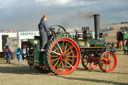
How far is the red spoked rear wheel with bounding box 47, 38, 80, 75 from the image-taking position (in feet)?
24.9

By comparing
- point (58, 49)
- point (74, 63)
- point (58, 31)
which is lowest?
point (74, 63)

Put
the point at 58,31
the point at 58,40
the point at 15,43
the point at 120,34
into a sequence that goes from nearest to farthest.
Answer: the point at 58,40
the point at 58,31
the point at 15,43
the point at 120,34

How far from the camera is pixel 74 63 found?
8.20 meters

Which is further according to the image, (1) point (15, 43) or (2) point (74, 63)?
(1) point (15, 43)

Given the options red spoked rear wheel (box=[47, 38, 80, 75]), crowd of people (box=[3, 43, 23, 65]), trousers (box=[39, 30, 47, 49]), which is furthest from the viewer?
crowd of people (box=[3, 43, 23, 65])

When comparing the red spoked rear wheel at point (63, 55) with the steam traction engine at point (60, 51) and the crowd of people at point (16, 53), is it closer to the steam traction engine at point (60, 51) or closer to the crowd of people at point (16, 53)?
the steam traction engine at point (60, 51)

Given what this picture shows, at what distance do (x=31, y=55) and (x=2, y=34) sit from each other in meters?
13.2

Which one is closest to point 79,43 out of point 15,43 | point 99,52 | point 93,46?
point 93,46

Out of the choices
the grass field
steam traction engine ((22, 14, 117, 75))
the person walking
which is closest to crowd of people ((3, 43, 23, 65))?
steam traction engine ((22, 14, 117, 75))

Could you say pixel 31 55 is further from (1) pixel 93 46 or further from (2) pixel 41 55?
(1) pixel 93 46

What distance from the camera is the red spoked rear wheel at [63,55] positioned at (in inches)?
299

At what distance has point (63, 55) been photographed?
25.7 feet

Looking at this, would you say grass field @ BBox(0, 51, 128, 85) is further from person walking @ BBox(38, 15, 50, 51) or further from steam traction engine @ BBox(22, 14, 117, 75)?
person walking @ BBox(38, 15, 50, 51)

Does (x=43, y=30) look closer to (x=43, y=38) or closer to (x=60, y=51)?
(x=43, y=38)
